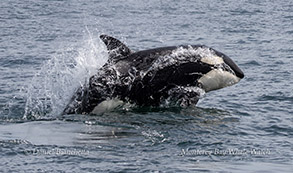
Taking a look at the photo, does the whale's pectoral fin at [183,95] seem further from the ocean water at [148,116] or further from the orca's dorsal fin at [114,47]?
the orca's dorsal fin at [114,47]

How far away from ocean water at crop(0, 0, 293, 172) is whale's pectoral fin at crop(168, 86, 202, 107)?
0.94 feet

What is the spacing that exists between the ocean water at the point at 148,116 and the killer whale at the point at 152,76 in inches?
15.6

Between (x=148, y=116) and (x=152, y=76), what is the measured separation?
3.67 ft

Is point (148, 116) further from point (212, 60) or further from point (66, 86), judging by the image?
point (66, 86)

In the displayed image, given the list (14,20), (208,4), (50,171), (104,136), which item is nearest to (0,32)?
(14,20)

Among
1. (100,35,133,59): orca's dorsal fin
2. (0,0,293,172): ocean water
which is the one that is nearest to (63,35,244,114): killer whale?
(100,35,133,59): orca's dorsal fin

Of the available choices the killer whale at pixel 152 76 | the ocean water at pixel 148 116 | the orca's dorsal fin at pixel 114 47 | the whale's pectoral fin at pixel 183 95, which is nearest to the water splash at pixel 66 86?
the ocean water at pixel 148 116

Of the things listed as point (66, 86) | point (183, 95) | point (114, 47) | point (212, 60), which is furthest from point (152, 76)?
point (66, 86)

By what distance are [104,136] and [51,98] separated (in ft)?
16.1

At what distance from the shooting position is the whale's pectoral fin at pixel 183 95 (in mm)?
17453

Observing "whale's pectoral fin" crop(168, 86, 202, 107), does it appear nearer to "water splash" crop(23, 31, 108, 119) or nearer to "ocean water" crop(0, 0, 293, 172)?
"ocean water" crop(0, 0, 293, 172)

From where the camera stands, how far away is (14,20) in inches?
1449

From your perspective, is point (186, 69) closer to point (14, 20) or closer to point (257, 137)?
point (257, 137)

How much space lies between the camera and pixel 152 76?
1716 cm
